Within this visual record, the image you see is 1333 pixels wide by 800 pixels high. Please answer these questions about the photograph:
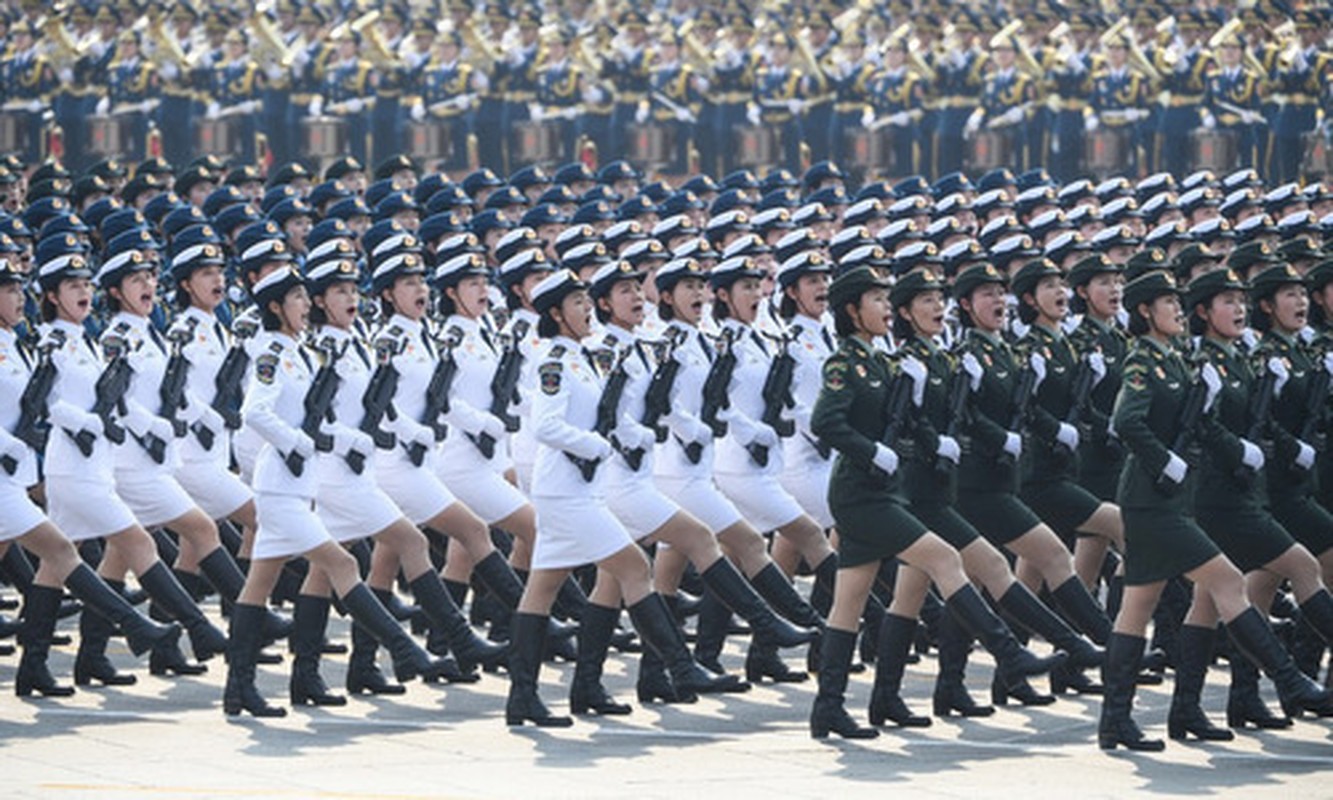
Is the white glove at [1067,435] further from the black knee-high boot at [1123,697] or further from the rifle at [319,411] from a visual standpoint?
the rifle at [319,411]

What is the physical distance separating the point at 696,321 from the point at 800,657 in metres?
1.85

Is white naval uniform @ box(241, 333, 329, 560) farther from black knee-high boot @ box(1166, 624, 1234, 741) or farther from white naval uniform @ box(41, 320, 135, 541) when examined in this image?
black knee-high boot @ box(1166, 624, 1234, 741)

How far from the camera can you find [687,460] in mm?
14906

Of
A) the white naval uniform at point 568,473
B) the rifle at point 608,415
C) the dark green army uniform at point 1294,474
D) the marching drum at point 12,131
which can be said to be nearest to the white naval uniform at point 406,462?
the white naval uniform at point 568,473

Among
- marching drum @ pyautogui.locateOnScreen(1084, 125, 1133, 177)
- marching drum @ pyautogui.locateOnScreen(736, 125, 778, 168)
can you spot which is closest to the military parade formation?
marching drum @ pyautogui.locateOnScreen(1084, 125, 1133, 177)

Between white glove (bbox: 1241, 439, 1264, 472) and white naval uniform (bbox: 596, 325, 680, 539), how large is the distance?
2318 millimetres

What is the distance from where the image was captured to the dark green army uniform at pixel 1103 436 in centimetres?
1533

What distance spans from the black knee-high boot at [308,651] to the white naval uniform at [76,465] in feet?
3.04

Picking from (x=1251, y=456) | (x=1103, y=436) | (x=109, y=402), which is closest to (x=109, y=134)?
(x=109, y=402)

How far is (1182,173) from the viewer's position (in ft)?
92.0

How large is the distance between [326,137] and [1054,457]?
16526mm

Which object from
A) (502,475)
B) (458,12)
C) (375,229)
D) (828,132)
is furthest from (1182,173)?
(502,475)

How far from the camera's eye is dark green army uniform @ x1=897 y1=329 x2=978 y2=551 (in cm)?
1372

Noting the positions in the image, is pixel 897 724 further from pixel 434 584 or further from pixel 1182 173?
pixel 1182 173
